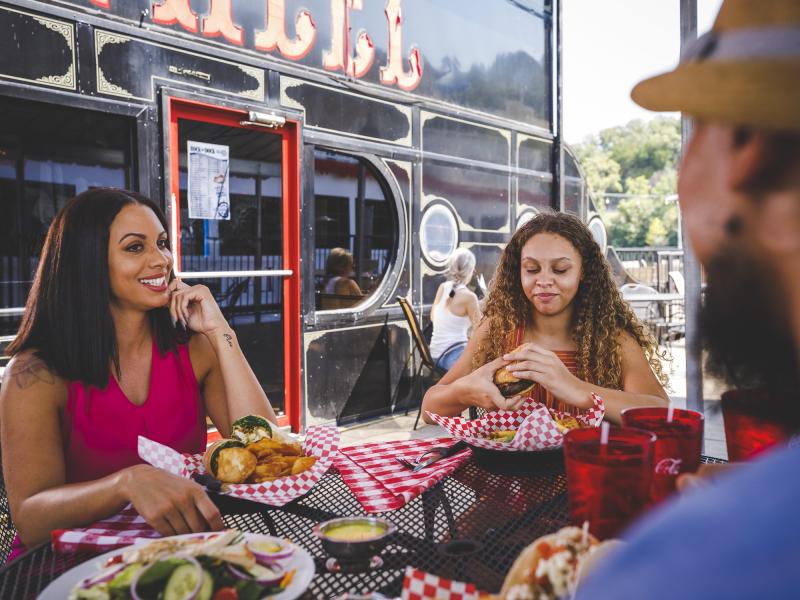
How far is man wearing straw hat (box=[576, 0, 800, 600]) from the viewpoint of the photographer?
380 millimetres

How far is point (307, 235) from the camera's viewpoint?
226 inches

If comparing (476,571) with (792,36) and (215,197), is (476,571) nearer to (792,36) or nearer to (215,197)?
(792,36)

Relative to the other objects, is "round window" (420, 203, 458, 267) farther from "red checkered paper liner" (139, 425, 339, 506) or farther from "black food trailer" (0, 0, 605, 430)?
"red checkered paper liner" (139, 425, 339, 506)

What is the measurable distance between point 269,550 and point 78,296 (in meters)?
1.31

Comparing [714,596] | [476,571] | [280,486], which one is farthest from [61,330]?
[714,596]

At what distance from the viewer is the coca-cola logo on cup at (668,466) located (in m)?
1.21

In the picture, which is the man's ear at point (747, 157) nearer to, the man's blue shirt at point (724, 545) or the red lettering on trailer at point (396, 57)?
the man's blue shirt at point (724, 545)

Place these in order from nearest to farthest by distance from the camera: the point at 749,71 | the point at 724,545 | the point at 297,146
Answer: the point at 724,545 → the point at 749,71 → the point at 297,146

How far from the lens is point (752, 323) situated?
0.59 metres

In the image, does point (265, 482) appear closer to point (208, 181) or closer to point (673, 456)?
point (673, 456)

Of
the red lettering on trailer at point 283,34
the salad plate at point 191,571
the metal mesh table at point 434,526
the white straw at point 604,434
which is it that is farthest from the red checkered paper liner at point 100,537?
the red lettering on trailer at point 283,34

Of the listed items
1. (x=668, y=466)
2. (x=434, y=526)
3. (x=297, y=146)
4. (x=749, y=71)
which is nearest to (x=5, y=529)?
(x=434, y=526)

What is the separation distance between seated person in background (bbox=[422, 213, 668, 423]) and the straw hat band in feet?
5.98

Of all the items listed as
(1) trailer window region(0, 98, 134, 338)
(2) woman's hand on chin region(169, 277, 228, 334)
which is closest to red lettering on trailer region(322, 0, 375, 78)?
(1) trailer window region(0, 98, 134, 338)
